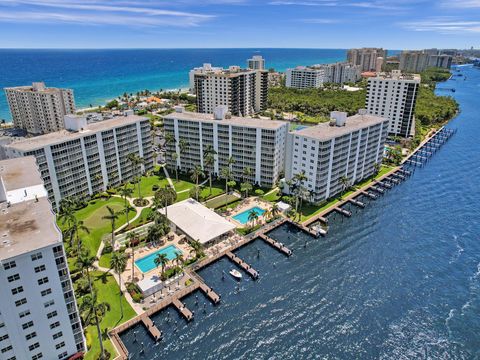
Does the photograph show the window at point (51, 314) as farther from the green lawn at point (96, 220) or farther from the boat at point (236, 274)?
the boat at point (236, 274)

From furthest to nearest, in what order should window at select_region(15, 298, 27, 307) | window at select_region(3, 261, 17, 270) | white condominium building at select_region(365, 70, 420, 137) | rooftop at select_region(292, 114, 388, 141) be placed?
white condominium building at select_region(365, 70, 420, 137) < rooftop at select_region(292, 114, 388, 141) < window at select_region(15, 298, 27, 307) < window at select_region(3, 261, 17, 270)

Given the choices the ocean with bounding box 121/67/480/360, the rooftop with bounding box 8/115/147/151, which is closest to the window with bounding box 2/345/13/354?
the ocean with bounding box 121/67/480/360

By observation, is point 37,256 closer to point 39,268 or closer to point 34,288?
point 39,268

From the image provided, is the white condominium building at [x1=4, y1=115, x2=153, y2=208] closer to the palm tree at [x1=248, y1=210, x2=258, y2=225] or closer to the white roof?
the white roof

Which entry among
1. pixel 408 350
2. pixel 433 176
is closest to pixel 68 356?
pixel 408 350

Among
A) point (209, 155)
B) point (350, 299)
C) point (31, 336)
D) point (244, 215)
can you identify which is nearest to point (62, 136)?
point (209, 155)

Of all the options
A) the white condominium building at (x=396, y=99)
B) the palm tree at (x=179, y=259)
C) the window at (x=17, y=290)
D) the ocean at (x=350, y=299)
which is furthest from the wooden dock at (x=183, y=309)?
the white condominium building at (x=396, y=99)

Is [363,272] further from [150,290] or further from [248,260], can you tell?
[150,290]
